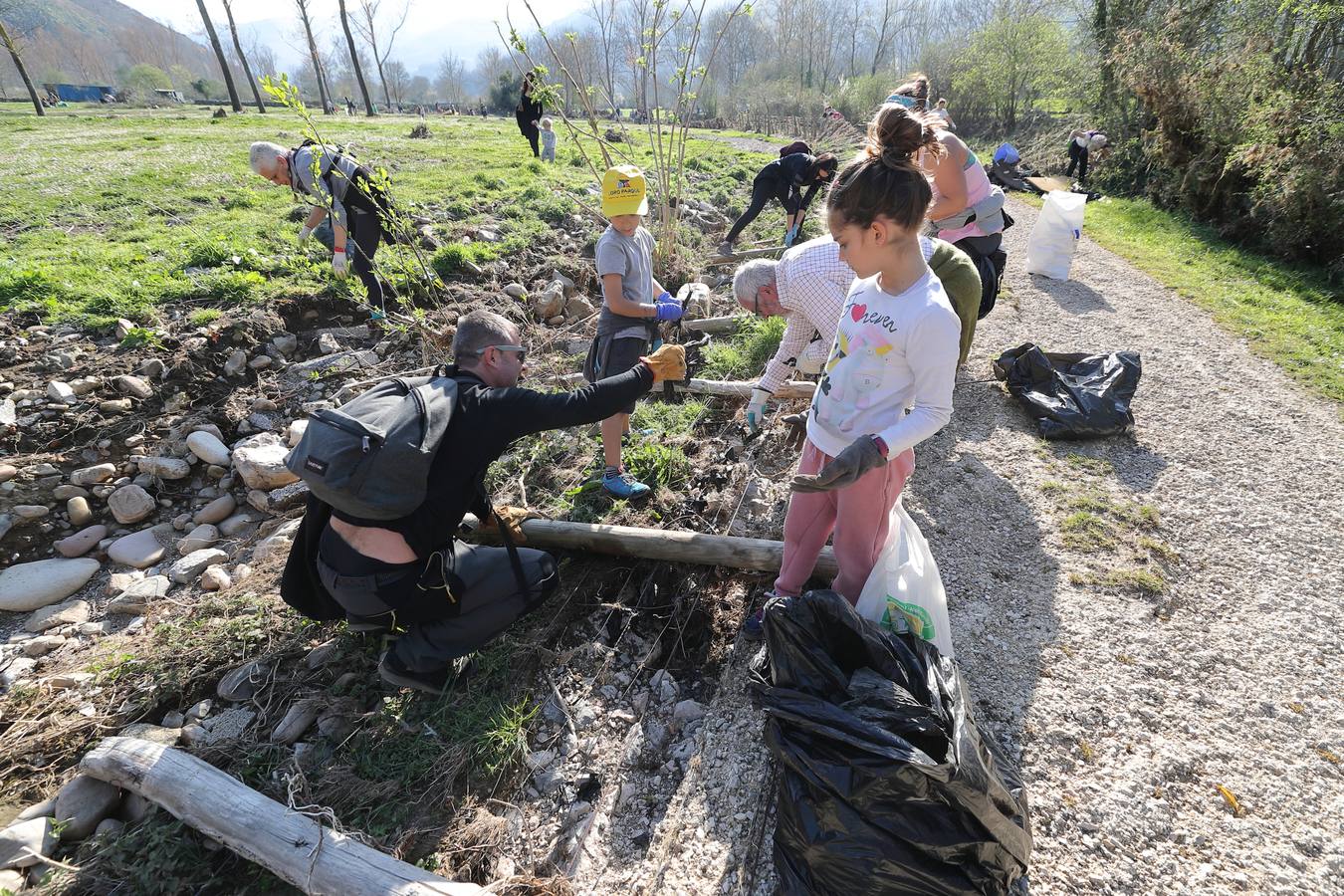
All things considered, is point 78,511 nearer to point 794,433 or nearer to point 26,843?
point 26,843

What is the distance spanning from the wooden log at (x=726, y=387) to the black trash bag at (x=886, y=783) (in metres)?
2.05

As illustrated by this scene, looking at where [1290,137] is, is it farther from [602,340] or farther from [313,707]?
[313,707]

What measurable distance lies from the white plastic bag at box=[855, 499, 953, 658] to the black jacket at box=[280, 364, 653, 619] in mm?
1114

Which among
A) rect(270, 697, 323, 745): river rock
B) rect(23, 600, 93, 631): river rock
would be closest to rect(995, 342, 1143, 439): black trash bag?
rect(270, 697, 323, 745): river rock

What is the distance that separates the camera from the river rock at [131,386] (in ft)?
13.9

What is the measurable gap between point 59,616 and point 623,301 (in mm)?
3341

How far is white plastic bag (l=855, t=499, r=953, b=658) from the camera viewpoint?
6.29ft

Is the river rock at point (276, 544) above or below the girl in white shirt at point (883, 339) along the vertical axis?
below

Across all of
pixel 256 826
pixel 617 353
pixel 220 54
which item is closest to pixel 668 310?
pixel 617 353

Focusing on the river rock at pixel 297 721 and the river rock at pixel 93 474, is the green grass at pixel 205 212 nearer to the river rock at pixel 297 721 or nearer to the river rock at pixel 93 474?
the river rock at pixel 93 474

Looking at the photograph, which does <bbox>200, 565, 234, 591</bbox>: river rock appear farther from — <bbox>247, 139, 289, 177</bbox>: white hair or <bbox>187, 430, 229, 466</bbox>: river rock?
<bbox>247, 139, 289, 177</bbox>: white hair

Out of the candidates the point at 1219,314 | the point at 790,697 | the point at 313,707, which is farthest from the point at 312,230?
the point at 1219,314

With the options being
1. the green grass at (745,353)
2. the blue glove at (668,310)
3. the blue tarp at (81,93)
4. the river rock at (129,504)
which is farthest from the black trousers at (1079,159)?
the blue tarp at (81,93)

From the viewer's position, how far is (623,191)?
303cm
